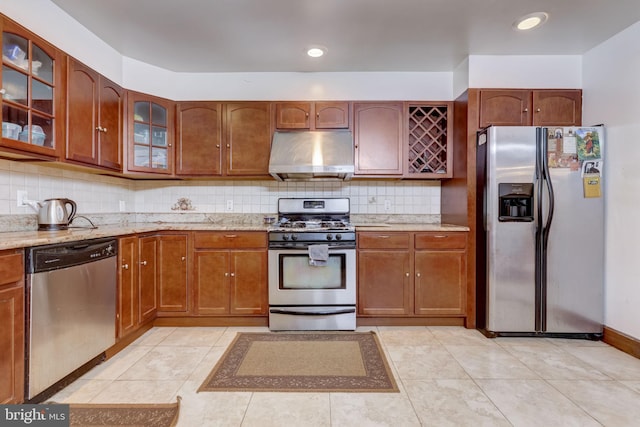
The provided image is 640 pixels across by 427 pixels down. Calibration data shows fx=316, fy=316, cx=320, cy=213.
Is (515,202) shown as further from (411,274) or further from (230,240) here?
(230,240)

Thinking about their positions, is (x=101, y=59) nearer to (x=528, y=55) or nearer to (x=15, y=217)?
(x=15, y=217)

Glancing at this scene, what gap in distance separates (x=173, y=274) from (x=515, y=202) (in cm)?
308

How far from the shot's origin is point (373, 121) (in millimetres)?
3209

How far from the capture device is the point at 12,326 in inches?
62.2

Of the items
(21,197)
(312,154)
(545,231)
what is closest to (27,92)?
(21,197)

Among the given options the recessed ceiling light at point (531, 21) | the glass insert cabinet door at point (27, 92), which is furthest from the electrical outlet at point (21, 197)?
the recessed ceiling light at point (531, 21)

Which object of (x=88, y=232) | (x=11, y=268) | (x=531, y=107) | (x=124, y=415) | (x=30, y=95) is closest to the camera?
(x=11, y=268)

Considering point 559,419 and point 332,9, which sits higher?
point 332,9

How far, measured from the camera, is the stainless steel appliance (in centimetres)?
286

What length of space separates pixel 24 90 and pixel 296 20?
1.81m

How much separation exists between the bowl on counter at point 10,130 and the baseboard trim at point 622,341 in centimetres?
440

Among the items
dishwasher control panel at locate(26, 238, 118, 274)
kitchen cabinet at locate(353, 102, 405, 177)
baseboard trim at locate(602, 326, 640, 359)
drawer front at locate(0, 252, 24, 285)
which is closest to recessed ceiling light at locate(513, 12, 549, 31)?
kitchen cabinet at locate(353, 102, 405, 177)

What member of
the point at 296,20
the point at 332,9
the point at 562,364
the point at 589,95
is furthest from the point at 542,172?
the point at 296,20

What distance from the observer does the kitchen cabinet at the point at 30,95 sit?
1798 mm
